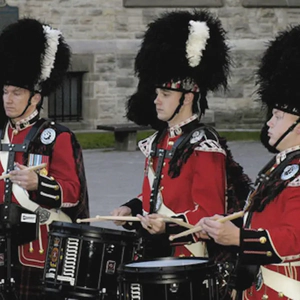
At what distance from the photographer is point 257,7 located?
1980 cm

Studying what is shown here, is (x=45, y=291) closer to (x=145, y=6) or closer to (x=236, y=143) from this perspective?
(x=236, y=143)

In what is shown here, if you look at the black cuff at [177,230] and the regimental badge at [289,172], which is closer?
the regimental badge at [289,172]

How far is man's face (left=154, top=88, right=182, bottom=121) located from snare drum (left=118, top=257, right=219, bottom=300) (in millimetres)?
1093

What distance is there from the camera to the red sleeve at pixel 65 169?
6436 millimetres

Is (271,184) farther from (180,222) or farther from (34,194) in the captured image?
(34,194)

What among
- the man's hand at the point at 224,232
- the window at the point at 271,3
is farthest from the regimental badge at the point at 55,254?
the window at the point at 271,3

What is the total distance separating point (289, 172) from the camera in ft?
16.3

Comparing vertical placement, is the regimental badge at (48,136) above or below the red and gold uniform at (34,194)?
above

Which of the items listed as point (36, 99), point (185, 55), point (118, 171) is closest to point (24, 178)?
point (36, 99)

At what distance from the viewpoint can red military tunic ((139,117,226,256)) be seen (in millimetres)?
5836

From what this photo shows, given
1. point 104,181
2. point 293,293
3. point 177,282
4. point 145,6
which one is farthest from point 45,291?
point 145,6

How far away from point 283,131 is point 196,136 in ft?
3.43

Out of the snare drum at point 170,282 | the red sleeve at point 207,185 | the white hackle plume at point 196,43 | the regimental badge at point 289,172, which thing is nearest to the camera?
the regimental badge at point 289,172

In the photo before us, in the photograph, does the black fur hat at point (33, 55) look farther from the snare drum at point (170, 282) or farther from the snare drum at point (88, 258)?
the snare drum at point (170, 282)
